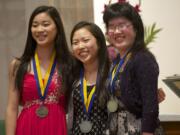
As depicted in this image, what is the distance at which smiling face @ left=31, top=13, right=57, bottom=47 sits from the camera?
2.15 meters

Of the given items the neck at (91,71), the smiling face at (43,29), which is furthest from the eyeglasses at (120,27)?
the smiling face at (43,29)

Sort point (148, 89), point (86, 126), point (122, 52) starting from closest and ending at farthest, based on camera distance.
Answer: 1. point (148, 89)
2. point (122, 52)
3. point (86, 126)

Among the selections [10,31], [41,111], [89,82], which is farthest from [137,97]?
[10,31]

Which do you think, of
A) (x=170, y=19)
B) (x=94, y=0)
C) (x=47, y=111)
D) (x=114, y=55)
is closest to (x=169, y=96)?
(x=170, y=19)

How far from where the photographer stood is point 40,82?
216 cm

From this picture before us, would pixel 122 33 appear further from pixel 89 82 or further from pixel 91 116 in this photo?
pixel 91 116

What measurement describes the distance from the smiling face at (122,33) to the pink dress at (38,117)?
529 millimetres

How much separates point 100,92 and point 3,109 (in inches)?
103

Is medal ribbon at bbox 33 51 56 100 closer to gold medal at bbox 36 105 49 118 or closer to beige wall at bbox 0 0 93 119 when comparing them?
gold medal at bbox 36 105 49 118

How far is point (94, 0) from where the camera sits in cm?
385

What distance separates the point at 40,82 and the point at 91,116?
15.5 inches

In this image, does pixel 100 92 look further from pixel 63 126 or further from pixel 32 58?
pixel 32 58

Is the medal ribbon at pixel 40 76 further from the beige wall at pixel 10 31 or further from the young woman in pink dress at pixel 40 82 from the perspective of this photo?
the beige wall at pixel 10 31

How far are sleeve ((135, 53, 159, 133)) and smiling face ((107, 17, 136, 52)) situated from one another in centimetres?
15
